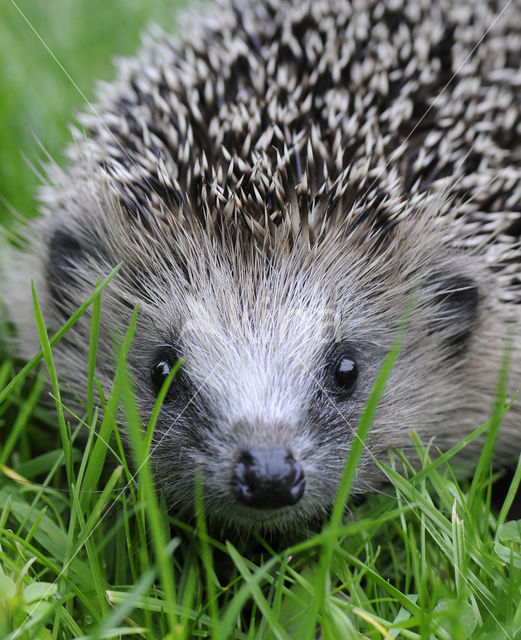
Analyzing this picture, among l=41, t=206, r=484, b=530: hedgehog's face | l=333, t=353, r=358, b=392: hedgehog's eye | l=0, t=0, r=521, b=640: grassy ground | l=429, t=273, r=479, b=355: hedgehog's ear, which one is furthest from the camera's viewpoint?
l=429, t=273, r=479, b=355: hedgehog's ear

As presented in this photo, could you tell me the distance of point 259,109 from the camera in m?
1.88

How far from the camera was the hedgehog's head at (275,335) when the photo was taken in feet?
4.85

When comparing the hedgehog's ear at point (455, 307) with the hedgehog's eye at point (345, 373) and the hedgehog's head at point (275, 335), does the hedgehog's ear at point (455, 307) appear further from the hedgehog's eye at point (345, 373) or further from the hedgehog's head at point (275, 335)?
the hedgehog's eye at point (345, 373)

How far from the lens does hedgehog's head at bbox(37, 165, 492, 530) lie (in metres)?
1.48

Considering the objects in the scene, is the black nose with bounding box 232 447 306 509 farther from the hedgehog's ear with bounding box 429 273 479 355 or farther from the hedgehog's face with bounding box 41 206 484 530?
the hedgehog's ear with bounding box 429 273 479 355

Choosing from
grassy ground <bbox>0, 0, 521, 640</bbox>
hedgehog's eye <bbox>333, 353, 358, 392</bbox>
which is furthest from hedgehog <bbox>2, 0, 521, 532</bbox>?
grassy ground <bbox>0, 0, 521, 640</bbox>

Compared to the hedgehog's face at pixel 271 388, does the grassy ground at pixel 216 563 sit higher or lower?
lower

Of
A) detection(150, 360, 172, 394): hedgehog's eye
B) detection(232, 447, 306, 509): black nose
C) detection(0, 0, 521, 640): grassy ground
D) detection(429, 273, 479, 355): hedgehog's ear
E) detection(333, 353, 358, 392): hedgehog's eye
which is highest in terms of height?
detection(429, 273, 479, 355): hedgehog's ear

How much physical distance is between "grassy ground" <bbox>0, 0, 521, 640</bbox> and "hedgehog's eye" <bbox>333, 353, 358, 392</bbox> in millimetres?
217

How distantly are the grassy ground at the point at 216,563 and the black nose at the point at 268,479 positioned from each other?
0.31ft

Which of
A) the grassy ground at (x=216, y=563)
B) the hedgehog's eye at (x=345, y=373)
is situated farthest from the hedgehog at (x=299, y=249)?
the grassy ground at (x=216, y=563)

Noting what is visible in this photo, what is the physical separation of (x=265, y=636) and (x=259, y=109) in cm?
114

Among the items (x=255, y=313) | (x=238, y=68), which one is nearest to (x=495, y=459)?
(x=255, y=313)

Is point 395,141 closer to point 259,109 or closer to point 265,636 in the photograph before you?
point 259,109
